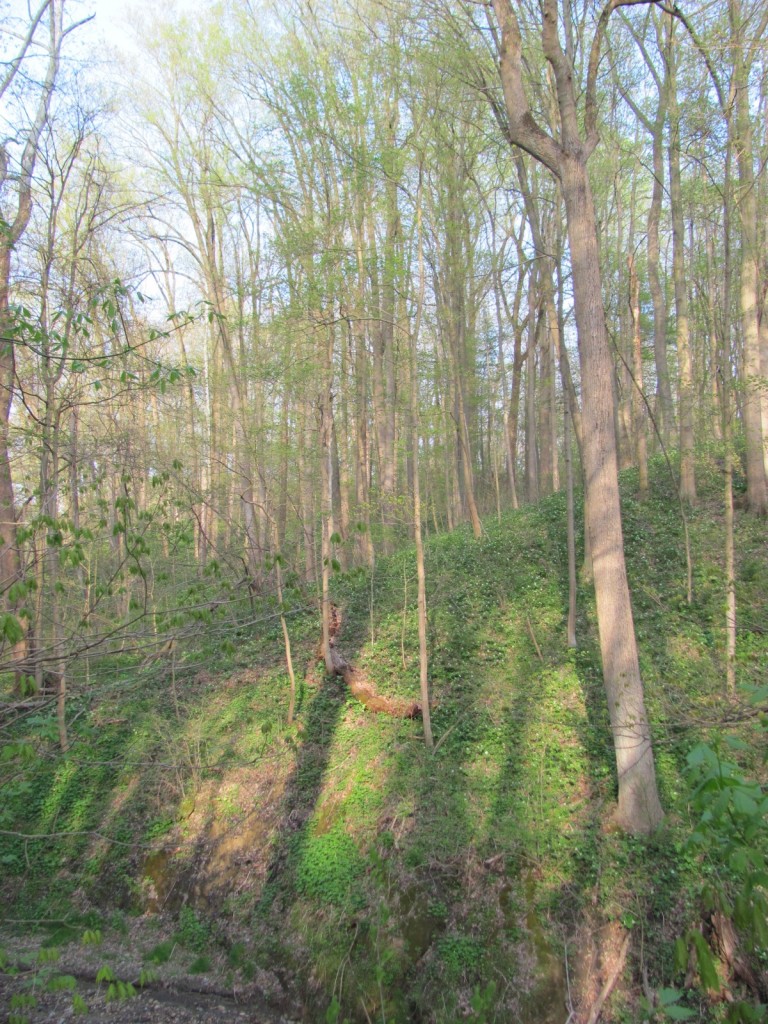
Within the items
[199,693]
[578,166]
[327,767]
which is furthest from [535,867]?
[578,166]

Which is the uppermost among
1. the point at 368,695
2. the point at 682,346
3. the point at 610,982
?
the point at 682,346

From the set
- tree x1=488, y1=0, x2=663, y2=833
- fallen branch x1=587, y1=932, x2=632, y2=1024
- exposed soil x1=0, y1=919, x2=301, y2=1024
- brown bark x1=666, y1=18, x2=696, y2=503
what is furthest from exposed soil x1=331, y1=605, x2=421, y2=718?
brown bark x1=666, y1=18, x2=696, y2=503

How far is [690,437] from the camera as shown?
9062 mm

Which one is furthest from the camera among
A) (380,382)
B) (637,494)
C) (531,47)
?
(380,382)

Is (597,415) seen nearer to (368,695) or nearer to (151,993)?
(368,695)

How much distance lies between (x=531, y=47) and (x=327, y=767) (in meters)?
10.6

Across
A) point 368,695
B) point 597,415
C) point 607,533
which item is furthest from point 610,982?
point 597,415

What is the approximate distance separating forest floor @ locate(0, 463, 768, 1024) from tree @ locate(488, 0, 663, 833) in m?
0.45

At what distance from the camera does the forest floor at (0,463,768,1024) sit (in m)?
4.62

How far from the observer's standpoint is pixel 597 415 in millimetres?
5539

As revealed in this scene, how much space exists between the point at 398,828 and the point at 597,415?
4.79 m

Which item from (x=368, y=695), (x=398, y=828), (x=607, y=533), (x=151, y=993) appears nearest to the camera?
(x=151, y=993)

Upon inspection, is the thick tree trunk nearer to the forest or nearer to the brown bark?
the forest

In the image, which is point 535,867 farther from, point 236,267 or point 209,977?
point 236,267
